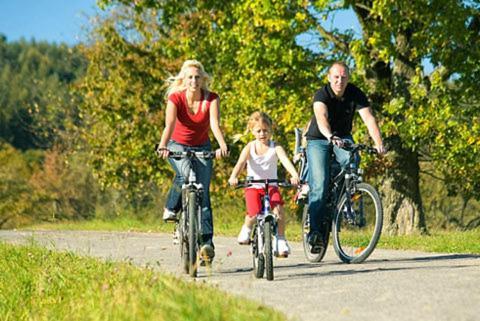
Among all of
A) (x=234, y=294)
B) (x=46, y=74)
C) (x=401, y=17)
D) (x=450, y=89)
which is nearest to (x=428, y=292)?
(x=234, y=294)

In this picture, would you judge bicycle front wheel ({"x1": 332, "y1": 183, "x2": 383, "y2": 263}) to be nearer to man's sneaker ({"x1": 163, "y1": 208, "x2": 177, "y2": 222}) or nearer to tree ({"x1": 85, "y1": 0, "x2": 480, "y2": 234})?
man's sneaker ({"x1": 163, "y1": 208, "x2": 177, "y2": 222})

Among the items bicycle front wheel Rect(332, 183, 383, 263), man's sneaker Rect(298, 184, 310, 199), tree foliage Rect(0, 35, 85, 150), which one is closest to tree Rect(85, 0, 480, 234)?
man's sneaker Rect(298, 184, 310, 199)

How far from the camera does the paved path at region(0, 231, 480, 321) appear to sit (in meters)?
6.32

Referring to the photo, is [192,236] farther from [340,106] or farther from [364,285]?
[340,106]

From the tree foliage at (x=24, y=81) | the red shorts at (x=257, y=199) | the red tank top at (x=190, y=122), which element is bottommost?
the red shorts at (x=257, y=199)

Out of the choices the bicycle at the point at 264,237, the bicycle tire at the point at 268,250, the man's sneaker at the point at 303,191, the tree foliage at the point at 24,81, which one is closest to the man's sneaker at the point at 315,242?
the man's sneaker at the point at 303,191

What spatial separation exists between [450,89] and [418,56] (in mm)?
870

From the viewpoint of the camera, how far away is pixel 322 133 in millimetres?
9828

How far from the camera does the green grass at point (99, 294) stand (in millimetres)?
6164

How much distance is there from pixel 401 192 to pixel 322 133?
37.9 feet

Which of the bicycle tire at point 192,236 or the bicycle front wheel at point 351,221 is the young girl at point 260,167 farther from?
the bicycle front wheel at point 351,221

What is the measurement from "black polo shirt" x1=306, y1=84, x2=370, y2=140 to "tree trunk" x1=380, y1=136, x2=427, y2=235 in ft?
35.7

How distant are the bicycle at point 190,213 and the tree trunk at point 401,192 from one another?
12.1 meters

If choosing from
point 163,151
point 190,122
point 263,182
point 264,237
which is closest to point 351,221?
point 263,182
